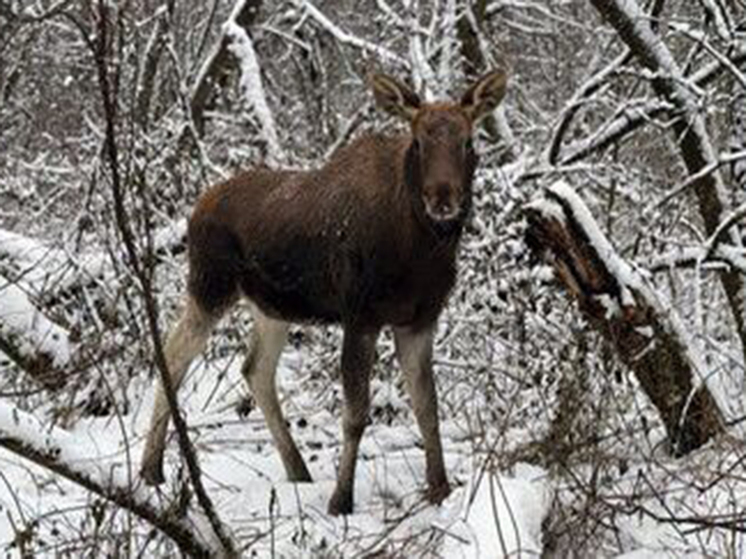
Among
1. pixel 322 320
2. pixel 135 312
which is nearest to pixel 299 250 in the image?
pixel 322 320

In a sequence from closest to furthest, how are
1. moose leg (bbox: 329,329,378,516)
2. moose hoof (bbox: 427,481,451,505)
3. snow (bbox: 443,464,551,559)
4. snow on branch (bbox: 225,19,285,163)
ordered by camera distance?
snow (bbox: 443,464,551,559) < moose hoof (bbox: 427,481,451,505) < moose leg (bbox: 329,329,378,516) < snow on branch (bbox: 225,19,285,163)

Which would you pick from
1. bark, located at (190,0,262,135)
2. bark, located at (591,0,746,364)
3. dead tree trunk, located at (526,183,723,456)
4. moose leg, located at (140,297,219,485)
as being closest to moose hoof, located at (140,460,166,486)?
moose leg, located at (140,297,219,485)

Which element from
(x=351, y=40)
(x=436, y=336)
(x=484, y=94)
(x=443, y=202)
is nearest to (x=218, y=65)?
(x=351, y=40)

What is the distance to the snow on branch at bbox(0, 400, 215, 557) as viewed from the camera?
4238mm

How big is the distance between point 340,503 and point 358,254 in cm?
119

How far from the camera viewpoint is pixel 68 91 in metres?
17.6

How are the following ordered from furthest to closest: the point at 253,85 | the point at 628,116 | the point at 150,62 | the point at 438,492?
the point at 150,62 → the point at 253,85 → the point at 628,116 → the point at 438,492

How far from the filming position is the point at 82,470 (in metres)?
4.38

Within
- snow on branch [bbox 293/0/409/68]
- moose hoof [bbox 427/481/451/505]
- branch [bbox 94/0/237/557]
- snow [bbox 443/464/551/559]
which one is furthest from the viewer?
snow on branch [bbox 293/0/409/68]

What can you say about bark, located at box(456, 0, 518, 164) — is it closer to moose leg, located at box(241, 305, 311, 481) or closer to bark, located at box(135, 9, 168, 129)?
bark, located at box(135, 9, 168, 129)

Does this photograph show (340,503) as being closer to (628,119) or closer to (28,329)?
(28,329)

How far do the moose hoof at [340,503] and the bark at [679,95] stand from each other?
9.19 feet

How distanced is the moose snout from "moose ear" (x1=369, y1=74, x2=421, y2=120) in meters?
0.63

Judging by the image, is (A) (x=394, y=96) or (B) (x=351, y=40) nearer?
(A) (x=394, y=96)
